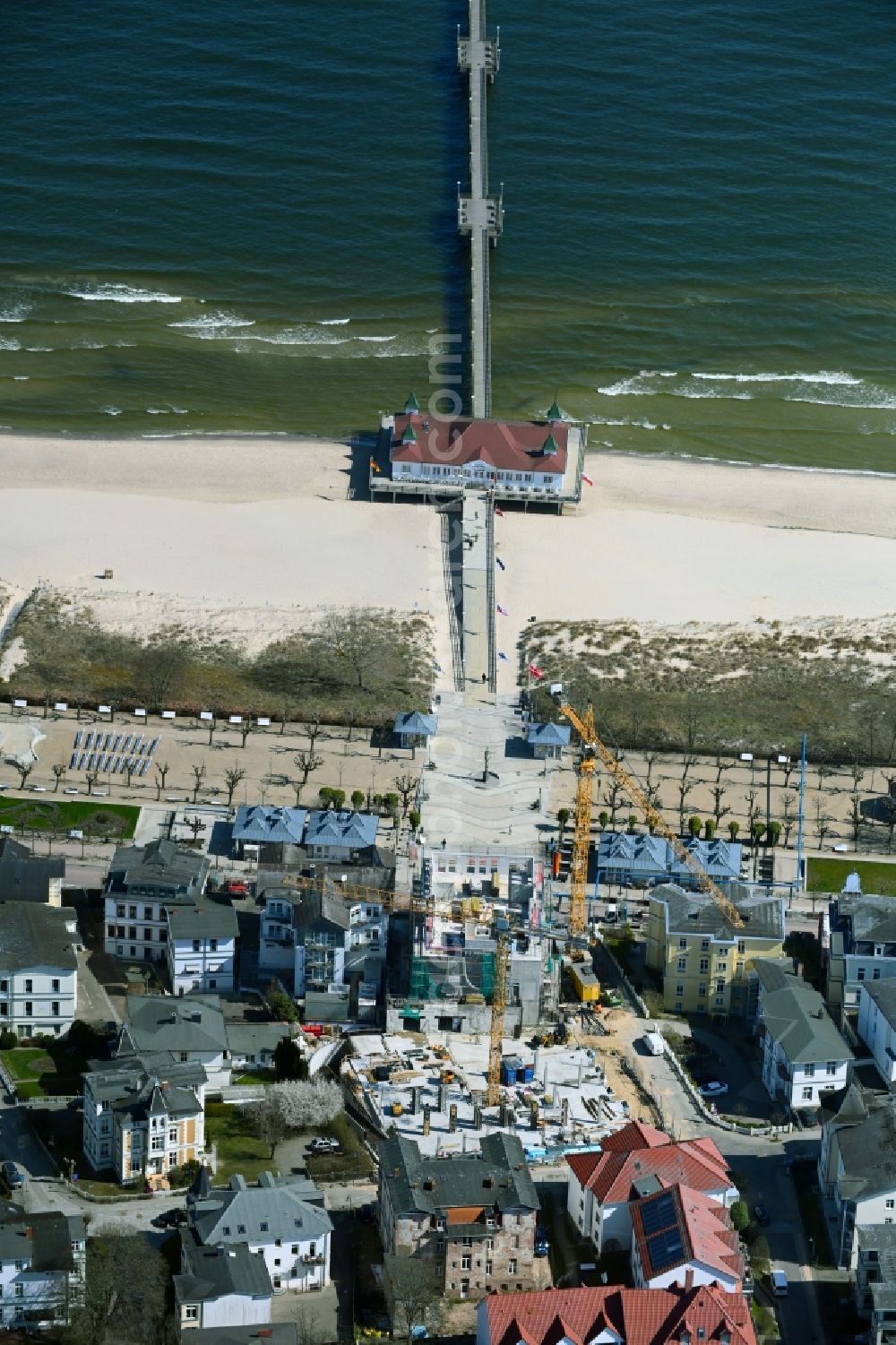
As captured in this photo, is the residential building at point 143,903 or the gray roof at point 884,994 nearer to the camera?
the gray roof at point 884,994

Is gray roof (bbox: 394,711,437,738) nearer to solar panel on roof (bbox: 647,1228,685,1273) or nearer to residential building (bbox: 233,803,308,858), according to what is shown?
residential building (bbox: 233,803,308,858)

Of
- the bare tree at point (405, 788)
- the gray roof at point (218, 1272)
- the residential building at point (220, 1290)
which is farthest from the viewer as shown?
the bare tree at point (405, 788)

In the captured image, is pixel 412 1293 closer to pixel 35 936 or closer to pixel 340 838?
pixel 35 936

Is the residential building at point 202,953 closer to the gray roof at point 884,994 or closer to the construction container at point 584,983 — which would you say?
the construction container at point 584,983

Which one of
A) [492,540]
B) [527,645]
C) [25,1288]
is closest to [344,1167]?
[25,1288]

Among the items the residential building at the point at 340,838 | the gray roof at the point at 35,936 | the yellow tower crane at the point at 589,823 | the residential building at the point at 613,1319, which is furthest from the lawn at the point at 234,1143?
the yellow tower crane at the point at 589,823

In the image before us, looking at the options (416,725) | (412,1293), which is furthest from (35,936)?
(416,725)
